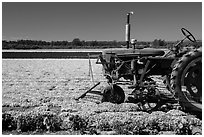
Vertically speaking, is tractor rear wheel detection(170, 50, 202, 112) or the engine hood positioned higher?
the engine hood

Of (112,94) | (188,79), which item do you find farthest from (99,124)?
(188,79)

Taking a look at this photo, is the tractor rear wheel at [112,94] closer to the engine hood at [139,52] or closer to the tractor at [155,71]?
the tractor at [155,71]

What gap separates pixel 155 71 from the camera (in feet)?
16.3

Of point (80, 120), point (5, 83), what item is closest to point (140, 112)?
point (80, 120)

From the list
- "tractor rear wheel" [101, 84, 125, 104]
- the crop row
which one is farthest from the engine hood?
the crop row

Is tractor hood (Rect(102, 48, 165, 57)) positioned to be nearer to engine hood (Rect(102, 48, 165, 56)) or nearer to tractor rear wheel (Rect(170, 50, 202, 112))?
engine hood (Rect(102, 48, 165, 56))

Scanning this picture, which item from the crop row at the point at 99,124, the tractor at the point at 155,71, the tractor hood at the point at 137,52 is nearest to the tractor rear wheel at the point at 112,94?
the tractor at the point at 155,71

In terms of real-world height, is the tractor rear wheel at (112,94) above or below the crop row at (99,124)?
above

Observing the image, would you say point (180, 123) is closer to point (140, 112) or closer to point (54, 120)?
point (140, 112)

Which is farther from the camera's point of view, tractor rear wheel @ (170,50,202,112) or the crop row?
tractor rear wheel @ (170,50,202,112)

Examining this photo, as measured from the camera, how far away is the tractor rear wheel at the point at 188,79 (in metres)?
4.32

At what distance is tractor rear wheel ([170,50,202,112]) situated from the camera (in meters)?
4.32

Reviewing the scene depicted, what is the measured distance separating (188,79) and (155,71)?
73 centimetres

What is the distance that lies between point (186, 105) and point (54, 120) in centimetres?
217
